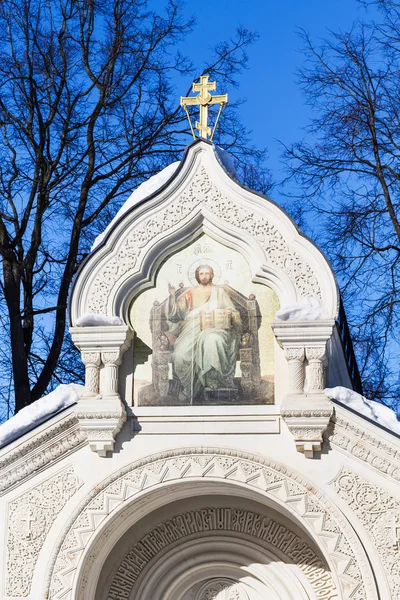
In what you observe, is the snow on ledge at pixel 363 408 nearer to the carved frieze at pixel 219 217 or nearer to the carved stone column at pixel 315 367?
the carved stone column at pixel 315 367

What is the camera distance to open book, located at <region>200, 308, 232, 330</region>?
10.2 metres

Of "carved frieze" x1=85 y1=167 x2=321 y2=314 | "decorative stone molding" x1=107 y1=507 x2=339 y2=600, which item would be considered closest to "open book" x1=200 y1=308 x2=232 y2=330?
Result: "carved frieze" x1=85 y1=167 x2=321 y2=314

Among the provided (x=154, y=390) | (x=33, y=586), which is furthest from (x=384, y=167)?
(x=33, y=586)

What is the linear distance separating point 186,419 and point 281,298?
1.34m

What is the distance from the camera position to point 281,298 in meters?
10.1

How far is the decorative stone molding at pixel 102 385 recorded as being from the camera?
32.2ft

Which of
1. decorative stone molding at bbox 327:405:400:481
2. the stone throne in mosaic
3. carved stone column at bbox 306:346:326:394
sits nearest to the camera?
decorative stone molding at bbox 327:405:400:481

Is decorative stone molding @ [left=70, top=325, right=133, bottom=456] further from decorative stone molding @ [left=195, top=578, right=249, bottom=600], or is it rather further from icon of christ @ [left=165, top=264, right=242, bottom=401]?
decorative stone molding @ [left=195, top=578, right=249, bottom=600]

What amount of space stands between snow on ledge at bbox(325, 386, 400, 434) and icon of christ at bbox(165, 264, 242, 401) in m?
0.92

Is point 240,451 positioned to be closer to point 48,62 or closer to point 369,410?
point 369,410

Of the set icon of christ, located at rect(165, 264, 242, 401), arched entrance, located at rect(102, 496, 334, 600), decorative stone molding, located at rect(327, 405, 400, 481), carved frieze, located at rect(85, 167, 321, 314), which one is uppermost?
carved frieze, located at rect(85, 167, 321, 314)

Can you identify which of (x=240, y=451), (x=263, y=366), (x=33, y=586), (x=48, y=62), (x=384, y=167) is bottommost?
(x=33, y=586)

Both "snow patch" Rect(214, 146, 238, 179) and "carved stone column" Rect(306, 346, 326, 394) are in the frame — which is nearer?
"carved stone column" Rect(306, 346, 326, 394)

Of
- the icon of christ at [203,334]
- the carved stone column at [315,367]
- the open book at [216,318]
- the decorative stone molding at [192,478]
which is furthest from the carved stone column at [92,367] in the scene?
the carved stone column at [315,367]
